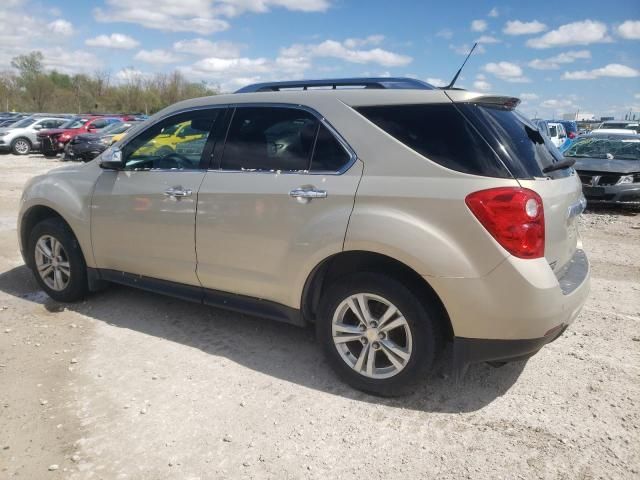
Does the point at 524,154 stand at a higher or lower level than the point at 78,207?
higher

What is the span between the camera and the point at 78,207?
4379 mm

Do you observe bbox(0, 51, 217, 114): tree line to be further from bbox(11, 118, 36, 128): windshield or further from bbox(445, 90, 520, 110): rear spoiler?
bbox(445, 90, 520, 110): rear spoiler

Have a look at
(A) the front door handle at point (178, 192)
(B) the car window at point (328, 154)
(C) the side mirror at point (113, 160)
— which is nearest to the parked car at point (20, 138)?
(C) the side mirror at point (113, 160)

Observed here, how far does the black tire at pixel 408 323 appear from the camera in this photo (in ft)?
9.53

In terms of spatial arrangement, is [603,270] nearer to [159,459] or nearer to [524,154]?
[524,154]

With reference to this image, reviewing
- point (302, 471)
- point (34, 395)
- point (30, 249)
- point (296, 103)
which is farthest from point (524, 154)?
point (30, 249)

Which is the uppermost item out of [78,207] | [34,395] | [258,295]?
[78,207]

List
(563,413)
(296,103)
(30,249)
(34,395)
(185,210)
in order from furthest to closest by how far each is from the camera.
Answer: (30,249) < (185,210) < (296,103) < (34,395) < (563,413)

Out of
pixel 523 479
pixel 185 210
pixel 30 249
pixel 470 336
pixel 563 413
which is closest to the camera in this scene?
pixel 523 479

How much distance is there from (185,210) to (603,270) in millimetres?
4743

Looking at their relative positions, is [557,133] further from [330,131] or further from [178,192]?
[178,192]

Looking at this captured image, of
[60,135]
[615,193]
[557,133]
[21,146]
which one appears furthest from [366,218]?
[21,146]

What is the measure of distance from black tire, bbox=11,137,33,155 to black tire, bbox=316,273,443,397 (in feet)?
83.1

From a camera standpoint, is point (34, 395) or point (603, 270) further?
point (603, 270)
